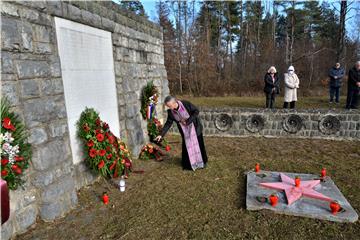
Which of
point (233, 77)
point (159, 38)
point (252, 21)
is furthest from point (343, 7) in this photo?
point (159, 38)

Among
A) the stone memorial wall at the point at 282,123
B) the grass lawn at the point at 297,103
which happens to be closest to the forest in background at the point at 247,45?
the grass lawn at the point at 297,103

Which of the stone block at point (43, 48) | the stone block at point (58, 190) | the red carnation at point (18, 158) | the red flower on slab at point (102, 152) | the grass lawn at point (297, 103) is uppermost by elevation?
the stone block at point (43, 48)

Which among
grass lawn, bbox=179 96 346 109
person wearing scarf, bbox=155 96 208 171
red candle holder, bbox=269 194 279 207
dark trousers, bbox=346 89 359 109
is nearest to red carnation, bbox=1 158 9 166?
person wearing scarf, bbox=155 96 208 171

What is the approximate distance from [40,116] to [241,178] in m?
3.33

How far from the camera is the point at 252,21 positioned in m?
27.0

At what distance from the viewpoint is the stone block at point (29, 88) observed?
312 cm

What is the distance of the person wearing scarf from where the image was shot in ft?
16.3

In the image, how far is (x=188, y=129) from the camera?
16.6 ft

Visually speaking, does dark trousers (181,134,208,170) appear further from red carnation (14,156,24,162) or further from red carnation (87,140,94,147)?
red carnation (14,156,24,162)

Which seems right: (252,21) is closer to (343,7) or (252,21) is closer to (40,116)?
(343,7)

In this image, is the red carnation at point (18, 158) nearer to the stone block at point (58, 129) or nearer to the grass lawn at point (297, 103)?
the stone block at point (58, 129)

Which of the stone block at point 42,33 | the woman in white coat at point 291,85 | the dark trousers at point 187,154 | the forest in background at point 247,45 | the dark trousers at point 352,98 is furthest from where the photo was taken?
the forest in background at point 247,45

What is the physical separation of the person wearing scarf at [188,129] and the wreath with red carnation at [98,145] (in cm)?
83

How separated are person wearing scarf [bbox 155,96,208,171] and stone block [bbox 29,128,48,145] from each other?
194cm
